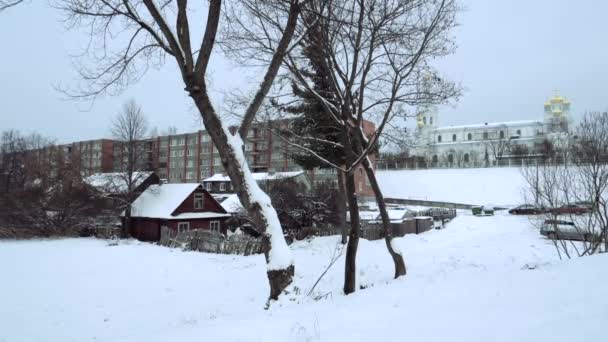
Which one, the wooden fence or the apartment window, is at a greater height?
the apartment window

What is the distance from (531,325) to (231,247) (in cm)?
1873

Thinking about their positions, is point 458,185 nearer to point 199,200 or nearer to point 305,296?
point 199,200

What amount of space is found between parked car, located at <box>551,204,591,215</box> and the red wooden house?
25.0m

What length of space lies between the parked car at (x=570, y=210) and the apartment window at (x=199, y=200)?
2606 cm

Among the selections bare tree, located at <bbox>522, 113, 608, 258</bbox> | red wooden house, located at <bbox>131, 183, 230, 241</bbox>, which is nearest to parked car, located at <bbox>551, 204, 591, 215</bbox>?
bare tree, located at <bbox>522, 113, 608, 258</bbox>

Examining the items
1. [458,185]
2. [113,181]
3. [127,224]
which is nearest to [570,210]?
[127,224]

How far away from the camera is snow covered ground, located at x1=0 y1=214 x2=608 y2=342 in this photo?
4.01 metres

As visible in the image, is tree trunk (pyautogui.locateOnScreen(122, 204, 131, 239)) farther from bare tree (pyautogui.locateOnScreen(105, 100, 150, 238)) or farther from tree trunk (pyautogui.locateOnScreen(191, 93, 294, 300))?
tree trunk (pyautogui.locateOnScreen(191, 93, 294, 300))

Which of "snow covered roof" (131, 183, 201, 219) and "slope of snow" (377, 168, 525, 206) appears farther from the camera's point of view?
"slope of snow" (377, 168, 525, 206)

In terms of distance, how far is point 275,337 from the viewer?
415 cm

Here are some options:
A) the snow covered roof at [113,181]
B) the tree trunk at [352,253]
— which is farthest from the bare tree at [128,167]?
the tree trunk at [352,253]

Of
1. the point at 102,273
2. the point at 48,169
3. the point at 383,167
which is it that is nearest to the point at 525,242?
the point at 102,273

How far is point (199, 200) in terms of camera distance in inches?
1254

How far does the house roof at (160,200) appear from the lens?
30156 millimetres
